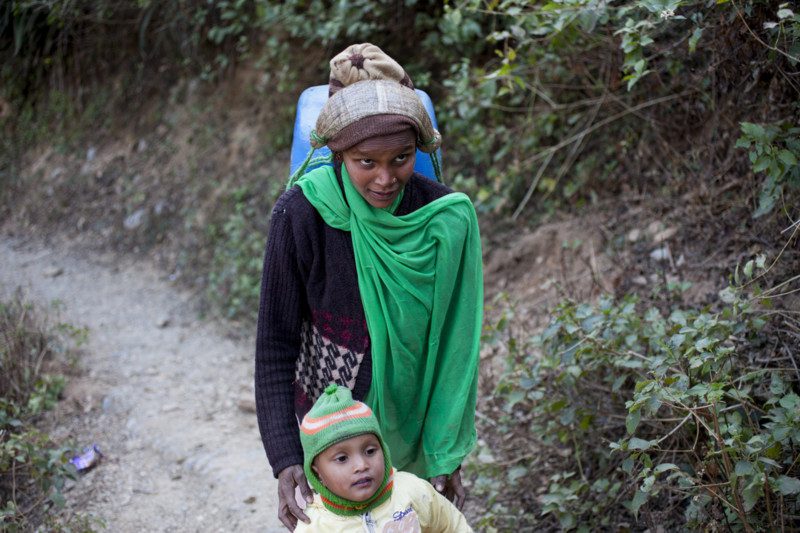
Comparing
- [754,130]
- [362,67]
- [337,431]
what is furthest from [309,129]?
[754,130]

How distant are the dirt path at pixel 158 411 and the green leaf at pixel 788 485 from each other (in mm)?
2152

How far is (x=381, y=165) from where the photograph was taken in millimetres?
1968

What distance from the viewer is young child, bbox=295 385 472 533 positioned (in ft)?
6.34

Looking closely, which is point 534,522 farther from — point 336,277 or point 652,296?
point 336,277

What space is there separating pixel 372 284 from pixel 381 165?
12.1 inches

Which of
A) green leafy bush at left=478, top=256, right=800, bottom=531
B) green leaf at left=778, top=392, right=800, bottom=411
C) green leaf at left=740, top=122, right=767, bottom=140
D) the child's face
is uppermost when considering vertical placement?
green leaf at left=740, top=122, right=767, bottom=140

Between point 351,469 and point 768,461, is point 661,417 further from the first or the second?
point 351,469

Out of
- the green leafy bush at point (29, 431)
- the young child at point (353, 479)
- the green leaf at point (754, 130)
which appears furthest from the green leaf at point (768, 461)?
the green leafy bush at point (29, 431)

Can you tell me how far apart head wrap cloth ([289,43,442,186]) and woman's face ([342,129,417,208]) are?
0.07 ft

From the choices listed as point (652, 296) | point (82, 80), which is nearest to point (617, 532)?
point (652, 296)

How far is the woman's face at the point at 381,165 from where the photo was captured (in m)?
1.94

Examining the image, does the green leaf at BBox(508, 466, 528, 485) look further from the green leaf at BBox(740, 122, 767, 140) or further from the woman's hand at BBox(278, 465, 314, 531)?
the green leaf at BBox(740, 122, 767, 140)

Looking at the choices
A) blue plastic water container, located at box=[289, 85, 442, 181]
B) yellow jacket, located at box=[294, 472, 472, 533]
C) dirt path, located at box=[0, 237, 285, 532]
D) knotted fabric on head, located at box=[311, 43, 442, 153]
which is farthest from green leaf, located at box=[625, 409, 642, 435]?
dirt path, located at box=[0, 237, 285, 532]

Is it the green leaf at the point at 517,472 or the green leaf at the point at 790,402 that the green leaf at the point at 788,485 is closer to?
the green leaf at the point at 790,402
